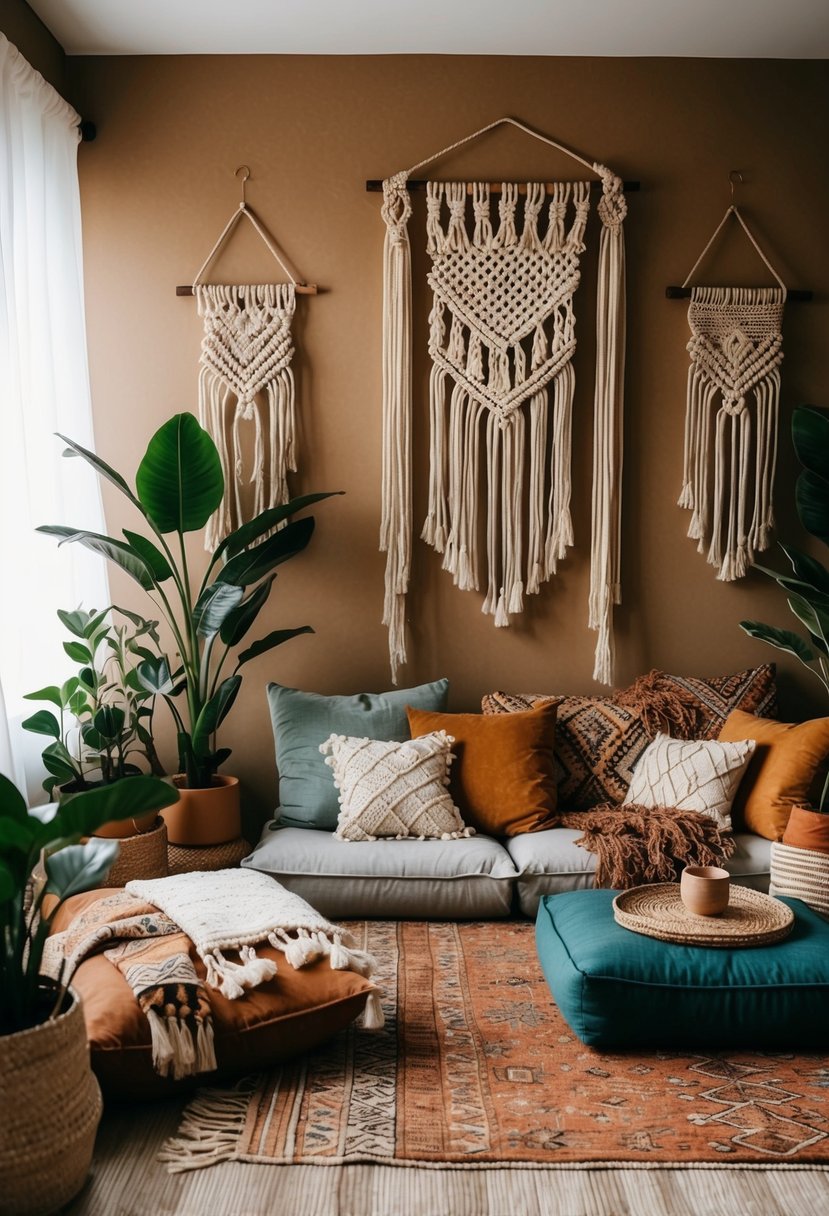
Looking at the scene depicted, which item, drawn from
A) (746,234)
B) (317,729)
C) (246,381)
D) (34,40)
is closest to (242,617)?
(317,729)

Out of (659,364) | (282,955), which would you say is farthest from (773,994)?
(659,364)

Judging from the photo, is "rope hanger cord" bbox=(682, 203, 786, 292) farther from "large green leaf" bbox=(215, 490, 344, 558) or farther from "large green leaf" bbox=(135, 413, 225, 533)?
"large green leaf" bbox=(135, 413, 225, 533)

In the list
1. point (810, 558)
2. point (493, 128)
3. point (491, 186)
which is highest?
point (493, 128)

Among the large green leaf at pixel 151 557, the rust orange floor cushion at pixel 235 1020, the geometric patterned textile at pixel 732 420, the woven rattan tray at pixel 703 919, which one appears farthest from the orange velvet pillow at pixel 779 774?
the large green leaf at pixel 151 557

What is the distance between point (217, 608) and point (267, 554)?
26 centimetres

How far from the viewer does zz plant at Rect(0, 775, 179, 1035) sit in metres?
1.61

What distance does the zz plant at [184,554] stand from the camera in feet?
9.91

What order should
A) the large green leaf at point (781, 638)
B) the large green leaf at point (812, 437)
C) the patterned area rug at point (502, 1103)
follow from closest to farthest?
the patterned area rug at point (502, 1103) → the large green leaf at point (812, 437) → the large green leaf at point (781, 638)

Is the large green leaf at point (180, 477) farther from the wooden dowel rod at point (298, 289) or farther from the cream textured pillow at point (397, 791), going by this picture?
the cream textured pillow at point (397, 791)

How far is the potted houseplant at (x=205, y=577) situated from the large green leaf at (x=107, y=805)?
4.37ft

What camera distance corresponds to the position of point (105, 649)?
3498 mm

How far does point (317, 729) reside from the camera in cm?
333

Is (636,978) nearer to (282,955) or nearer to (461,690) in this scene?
(282,955)

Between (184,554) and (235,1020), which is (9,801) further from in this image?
(184,554)
